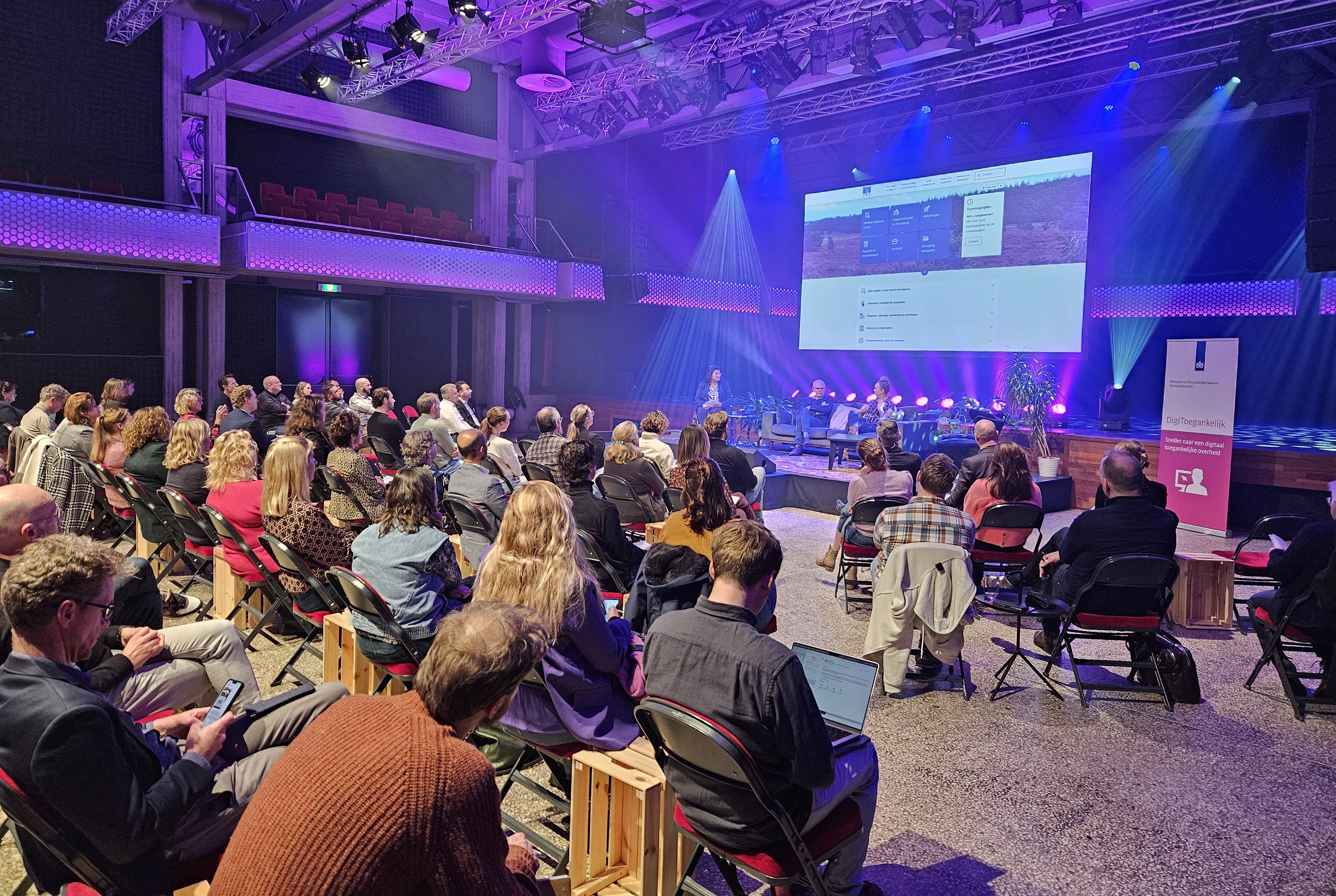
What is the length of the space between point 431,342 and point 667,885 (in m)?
15.5

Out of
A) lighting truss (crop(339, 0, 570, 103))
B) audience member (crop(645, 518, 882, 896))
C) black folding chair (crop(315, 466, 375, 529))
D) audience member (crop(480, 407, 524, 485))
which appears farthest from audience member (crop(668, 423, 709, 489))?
lighting truss (crop(339, 0, 570, 103))

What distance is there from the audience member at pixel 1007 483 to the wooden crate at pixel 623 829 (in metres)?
3.42

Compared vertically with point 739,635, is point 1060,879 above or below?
below

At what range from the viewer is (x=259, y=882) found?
134 centimetres

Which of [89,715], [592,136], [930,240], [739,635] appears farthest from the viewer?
[592,136]

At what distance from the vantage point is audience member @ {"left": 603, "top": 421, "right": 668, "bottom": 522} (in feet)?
19.9

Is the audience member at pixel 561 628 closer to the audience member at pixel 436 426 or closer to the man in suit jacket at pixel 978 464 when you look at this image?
the man in suit jacket at pixel 978 464

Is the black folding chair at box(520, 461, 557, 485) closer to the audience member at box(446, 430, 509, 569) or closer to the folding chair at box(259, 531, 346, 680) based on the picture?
the audience member at box(446, 430, 509, 569)

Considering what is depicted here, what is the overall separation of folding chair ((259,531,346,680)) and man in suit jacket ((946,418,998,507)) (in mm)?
4171

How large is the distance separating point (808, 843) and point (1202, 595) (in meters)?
4.49

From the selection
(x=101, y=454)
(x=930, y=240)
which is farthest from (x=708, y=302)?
(x=101, y=454)

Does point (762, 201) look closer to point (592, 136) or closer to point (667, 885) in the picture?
point (592, 136)

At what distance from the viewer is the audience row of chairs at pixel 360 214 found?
1384cm

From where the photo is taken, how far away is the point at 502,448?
706cm
